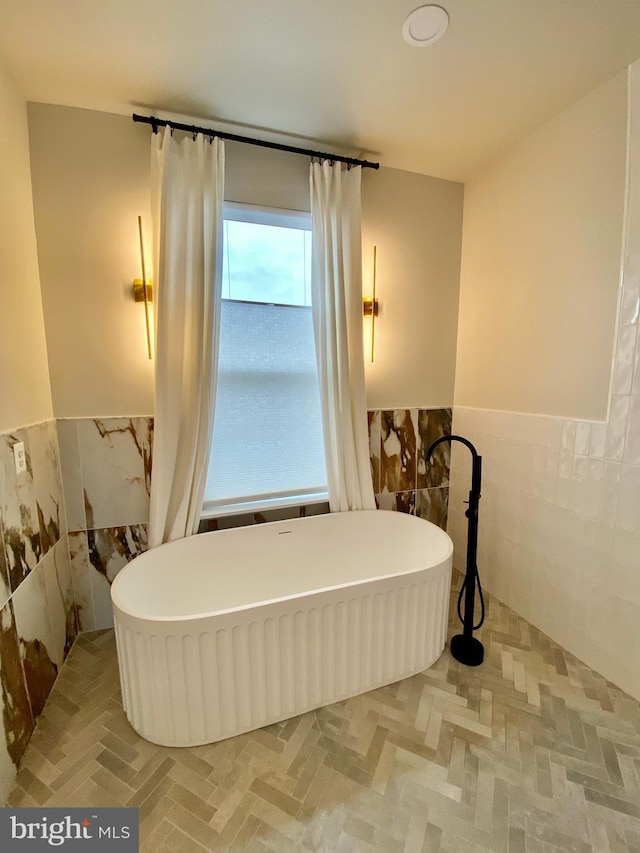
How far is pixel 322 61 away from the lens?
1408mm

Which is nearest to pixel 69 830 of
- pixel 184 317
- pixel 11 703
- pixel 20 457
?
pixel 11 703

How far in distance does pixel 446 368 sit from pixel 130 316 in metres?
2.02

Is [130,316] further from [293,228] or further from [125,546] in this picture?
[125,546]

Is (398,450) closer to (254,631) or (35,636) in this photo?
(254,631)

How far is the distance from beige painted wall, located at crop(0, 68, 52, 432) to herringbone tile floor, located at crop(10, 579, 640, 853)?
125 centimetres

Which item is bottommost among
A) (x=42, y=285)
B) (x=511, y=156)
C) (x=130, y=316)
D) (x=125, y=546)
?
(x=125, y=546)

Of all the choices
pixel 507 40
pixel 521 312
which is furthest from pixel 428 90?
pixel 521 312

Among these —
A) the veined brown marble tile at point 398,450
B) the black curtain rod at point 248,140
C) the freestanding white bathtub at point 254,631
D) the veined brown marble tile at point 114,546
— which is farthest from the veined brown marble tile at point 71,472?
the veined brown marble tile at point 398,450

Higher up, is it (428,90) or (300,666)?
(428,90)

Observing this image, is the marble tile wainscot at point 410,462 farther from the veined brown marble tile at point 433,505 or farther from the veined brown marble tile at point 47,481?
the veined brown marble tile at point 47,481

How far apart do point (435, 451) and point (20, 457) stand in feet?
7.59

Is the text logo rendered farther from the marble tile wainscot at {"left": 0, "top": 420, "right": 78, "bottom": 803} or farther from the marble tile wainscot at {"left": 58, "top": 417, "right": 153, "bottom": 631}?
the marble tile wainscot at {"left": 58, "top": 417, "right": 153, "bottom": 631}

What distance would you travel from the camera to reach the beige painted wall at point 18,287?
53.4 inches

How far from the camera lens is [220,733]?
131 centimetres
